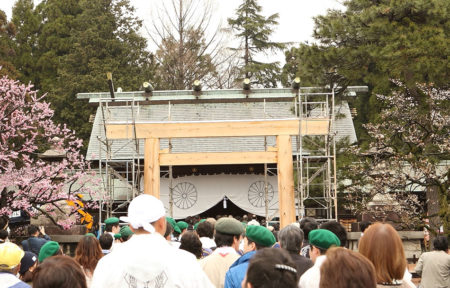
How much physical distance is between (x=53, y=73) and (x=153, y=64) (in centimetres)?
580

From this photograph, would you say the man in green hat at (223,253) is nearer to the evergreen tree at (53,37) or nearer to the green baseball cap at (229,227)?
the green baseball cap at (229,227)

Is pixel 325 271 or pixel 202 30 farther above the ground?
pixel 202 30

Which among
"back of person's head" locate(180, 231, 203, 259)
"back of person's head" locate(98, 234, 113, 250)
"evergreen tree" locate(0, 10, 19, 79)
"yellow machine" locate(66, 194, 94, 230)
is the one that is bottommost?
"yellow machine" locate(66, 194, 94, 230)

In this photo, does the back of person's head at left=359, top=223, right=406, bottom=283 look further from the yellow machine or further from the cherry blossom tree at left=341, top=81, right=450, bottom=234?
the yellow machine

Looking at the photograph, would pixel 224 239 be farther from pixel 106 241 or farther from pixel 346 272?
pixel 346 272

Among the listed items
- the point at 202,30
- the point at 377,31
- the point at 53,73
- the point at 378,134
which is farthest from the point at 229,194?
the point at 53,73

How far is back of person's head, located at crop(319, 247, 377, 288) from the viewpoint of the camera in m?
3.18

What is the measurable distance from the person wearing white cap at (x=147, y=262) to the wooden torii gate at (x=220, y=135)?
40.5ft

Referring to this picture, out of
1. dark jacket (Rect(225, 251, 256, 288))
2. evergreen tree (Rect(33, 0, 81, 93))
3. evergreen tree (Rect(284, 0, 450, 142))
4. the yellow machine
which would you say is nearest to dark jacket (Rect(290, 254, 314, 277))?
dark jacket (Rect(225, 251, 256, 288))

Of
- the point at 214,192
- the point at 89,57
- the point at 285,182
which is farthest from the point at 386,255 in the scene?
the point at 89,57

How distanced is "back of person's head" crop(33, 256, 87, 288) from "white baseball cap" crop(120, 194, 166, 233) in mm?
416

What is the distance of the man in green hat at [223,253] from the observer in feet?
17.3

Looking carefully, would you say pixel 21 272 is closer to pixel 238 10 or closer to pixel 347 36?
Answer: pixel 347 36

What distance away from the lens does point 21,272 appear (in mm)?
5727
